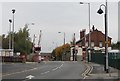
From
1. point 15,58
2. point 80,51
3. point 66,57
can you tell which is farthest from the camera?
point 66,57

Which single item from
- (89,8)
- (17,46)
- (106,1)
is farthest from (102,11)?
(17,46)

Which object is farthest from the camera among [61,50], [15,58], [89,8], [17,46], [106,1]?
[61,50]

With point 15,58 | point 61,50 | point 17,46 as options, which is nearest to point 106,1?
point 15,58

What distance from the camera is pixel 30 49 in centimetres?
10406

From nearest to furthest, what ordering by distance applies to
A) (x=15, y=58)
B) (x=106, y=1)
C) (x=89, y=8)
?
(x=106, y=1) → (x=89, y=8) → (x=15, y=58)

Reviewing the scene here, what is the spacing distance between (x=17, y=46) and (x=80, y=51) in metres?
20.4

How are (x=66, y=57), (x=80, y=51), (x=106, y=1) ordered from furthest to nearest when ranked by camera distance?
1. (x=66, y=57)
2. (x=80, y=51)
3. (x=106, y=1)

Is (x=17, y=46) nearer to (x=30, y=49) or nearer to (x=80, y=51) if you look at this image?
(x=30, y=49)

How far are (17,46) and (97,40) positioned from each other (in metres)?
45.7

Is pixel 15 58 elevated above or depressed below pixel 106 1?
below

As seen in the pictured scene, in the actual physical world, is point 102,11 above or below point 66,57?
above

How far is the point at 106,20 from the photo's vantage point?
36.4m

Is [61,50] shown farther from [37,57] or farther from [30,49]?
[37,57]

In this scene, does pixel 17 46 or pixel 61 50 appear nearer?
pixel 17 46
